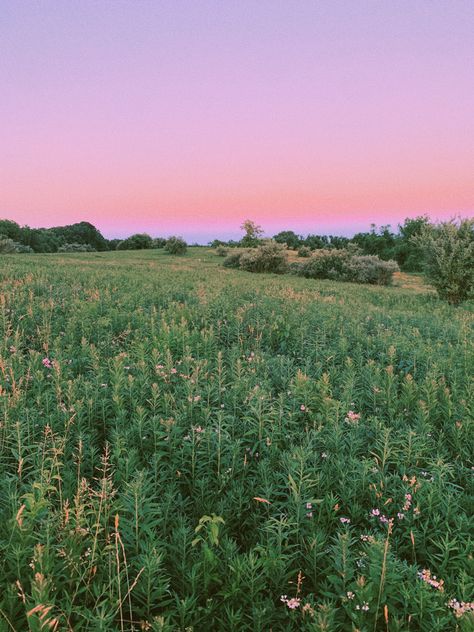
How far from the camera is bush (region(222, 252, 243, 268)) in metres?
44.9

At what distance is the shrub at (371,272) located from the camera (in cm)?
4053

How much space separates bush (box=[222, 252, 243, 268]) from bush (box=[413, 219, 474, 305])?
82.1 feet

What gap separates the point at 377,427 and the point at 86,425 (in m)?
3.04

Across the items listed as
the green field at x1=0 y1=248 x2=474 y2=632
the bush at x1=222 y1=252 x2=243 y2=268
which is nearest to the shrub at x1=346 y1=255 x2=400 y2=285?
the bush at x1=222 y1=252 x2=243 y2=268

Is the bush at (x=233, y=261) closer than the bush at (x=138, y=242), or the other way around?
the bush at (x=233, y=261)

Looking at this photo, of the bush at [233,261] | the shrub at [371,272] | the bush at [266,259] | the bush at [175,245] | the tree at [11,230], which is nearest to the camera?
the shrub at [371,272]

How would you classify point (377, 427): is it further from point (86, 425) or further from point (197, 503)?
point (86, 425)

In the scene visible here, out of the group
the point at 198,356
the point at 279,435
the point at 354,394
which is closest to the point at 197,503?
the point at 279,435

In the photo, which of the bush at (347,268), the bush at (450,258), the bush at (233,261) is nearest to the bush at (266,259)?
the bush at (233,261)

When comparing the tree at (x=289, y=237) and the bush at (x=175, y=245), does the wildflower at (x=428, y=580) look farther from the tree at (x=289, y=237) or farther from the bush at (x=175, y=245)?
the tree at (x=289, y=237)

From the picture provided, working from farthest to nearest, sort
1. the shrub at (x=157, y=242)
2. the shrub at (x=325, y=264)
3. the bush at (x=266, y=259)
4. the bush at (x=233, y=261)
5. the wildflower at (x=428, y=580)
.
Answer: the shrub at (x=157, y=242), the bush at (x=233, y=261), the bush at (x=266, y=259), the shrub at (x=325, y=264), the wildflower at (x=428, y=580)

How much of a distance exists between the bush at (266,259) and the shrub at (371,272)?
7.30 m

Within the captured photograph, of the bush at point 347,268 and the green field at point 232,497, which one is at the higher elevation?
the bush at point 347,268

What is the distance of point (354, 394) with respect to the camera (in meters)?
5.08
